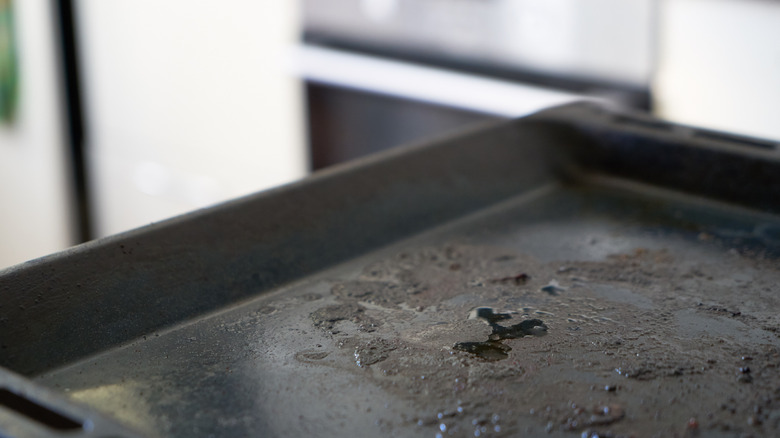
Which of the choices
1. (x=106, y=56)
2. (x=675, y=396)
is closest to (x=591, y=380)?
(x=675, y=396)

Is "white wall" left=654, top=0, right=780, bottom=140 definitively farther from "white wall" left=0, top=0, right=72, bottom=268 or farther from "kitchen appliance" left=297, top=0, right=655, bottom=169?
"white wall" left=0, top=0, right=72, bottom=268

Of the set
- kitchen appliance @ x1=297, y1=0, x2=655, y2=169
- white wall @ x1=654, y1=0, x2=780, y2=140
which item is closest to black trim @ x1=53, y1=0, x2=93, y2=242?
kitchen appliance @ x1=297, y1=0, x2=655, y2=169

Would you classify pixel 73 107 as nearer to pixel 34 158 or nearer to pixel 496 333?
pixel 34 158

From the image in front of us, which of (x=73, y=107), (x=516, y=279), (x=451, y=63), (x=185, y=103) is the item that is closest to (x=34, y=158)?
(x=73, y=107)

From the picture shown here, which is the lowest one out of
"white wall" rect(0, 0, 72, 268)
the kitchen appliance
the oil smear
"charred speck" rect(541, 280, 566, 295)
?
"white wall" rect(0, 0, 72, 268)

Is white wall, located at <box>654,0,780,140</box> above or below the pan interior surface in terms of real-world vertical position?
above

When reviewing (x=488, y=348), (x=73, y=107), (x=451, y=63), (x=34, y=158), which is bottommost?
(x=34, y=158)
